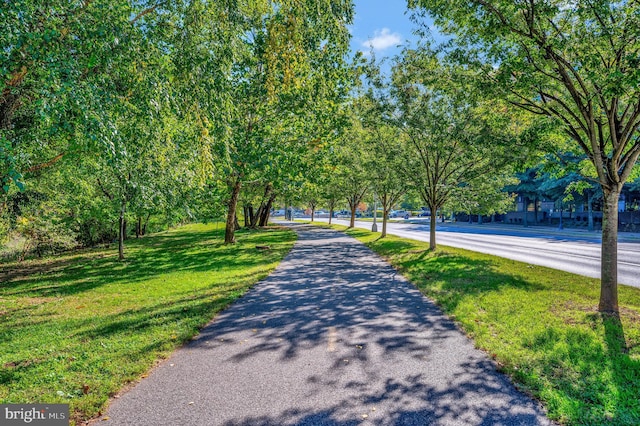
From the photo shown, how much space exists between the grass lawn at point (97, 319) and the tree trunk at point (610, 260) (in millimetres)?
6960

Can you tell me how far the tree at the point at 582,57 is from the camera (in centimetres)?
571

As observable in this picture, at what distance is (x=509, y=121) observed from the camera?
8.89m

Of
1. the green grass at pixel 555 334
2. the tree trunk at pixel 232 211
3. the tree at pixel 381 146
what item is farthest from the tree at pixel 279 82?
the green grass at pixel 555 334

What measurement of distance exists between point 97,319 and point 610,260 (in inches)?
356

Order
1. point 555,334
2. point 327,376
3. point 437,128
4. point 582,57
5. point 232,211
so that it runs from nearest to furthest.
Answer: point 327,376, point 555,334, point 582,57, point 437,128, point 232,211

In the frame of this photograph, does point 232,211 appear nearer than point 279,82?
No

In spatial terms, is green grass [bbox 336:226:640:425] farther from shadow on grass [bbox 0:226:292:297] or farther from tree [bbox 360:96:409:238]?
tree [bbox 360:96:409:238]

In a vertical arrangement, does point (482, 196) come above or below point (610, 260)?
above

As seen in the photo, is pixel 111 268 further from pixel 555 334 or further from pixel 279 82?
pixel 555 334

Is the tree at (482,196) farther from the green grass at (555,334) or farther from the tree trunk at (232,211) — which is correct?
the tree trunk at (232,211)

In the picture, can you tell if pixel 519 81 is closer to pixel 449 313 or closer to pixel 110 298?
pixel 449 313

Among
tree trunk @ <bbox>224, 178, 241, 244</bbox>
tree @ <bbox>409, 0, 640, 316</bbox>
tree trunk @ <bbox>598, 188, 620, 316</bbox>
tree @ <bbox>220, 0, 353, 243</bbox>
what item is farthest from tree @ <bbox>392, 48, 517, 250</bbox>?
tree trunk @ <bbox>224, 178, 241, 244</bbox>

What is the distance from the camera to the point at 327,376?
3.91 meters

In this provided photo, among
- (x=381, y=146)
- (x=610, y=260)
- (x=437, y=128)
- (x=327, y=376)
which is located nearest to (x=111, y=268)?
(x=327, y=376)
